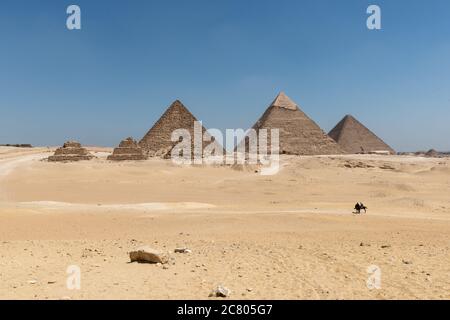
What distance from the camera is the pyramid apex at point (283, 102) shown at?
1906 inches

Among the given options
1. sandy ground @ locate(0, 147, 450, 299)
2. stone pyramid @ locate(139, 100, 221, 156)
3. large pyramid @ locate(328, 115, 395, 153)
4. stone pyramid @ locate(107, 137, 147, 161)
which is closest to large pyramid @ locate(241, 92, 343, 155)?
stone pyramid @ locate(139, 100, 221, 156)

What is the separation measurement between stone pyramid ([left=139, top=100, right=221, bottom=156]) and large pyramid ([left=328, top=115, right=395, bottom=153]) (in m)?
24.8

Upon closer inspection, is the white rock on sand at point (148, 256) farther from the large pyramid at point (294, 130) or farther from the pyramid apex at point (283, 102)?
the pyramid apex at point (283, 102)

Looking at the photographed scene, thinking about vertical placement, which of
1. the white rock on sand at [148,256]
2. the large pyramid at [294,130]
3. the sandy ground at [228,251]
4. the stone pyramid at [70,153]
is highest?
the large pyramid at [294,130]

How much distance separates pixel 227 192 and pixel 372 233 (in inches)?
456

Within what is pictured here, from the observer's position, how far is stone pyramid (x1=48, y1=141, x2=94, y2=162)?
36.5 metres

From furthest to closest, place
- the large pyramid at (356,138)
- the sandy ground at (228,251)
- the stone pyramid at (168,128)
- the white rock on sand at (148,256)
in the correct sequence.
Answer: the large pyramid at (356,138), the stone pyramid at (168,128), the white rock on sand at (148,256), the sandy ground at (228,251)

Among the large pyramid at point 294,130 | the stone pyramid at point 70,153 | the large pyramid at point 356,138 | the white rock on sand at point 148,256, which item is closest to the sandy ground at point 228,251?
the white rock on sand at point 148,256

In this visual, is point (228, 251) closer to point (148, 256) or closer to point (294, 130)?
point (148, 256)

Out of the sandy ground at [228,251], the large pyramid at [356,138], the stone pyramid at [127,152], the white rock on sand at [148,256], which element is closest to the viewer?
the sandy ground at [228,251]

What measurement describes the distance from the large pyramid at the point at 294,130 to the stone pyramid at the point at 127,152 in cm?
1192
